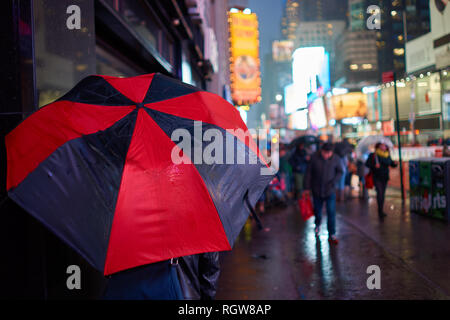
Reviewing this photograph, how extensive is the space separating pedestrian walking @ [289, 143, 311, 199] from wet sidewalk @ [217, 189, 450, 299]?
4104mm

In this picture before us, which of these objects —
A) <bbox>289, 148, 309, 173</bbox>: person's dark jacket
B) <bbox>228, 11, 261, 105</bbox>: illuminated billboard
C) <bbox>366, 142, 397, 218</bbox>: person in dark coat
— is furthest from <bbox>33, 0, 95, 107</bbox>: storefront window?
<bbox>228, 11, 261, 105</bbox>: illuminated billboard

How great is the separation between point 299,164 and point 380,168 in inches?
165

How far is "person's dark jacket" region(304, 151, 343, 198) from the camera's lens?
867cm

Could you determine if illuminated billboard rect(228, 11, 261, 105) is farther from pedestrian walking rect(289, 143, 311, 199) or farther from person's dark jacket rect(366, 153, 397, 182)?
person's dark jacket rect(366, 153, 397, 182)

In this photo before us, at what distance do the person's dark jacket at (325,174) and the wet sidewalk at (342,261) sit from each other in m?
1.02

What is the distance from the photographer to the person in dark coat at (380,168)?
438 inches

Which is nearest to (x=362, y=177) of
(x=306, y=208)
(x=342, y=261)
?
(x=306, y=208)

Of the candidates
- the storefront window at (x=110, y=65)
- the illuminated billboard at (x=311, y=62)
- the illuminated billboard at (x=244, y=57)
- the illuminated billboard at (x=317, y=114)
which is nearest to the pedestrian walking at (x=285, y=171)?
the storefront window at (x=110, y=65)

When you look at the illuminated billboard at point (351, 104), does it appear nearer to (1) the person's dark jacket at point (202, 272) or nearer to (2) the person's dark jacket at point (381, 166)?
(2) the person's dark jacket at point (381, 166)

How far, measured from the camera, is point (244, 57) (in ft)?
134

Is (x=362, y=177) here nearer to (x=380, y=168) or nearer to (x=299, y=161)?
(x=299, y=161)

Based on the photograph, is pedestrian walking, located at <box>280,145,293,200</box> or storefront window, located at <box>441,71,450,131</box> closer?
pedestrian walking, located at <box>280,145,293,200</box>

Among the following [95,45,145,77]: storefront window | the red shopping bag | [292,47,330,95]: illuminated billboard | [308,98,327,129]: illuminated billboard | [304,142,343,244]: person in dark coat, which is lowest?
the red shopping bag

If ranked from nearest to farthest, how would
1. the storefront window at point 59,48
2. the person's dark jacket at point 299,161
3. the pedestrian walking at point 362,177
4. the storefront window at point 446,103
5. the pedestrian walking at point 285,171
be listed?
the storefront window at point 59,48
the pedestrian walking at point 285,171
the pedestrian walking at point 362,177
the person's dark jacket at point 299,161
the storefront window at point 446,103
